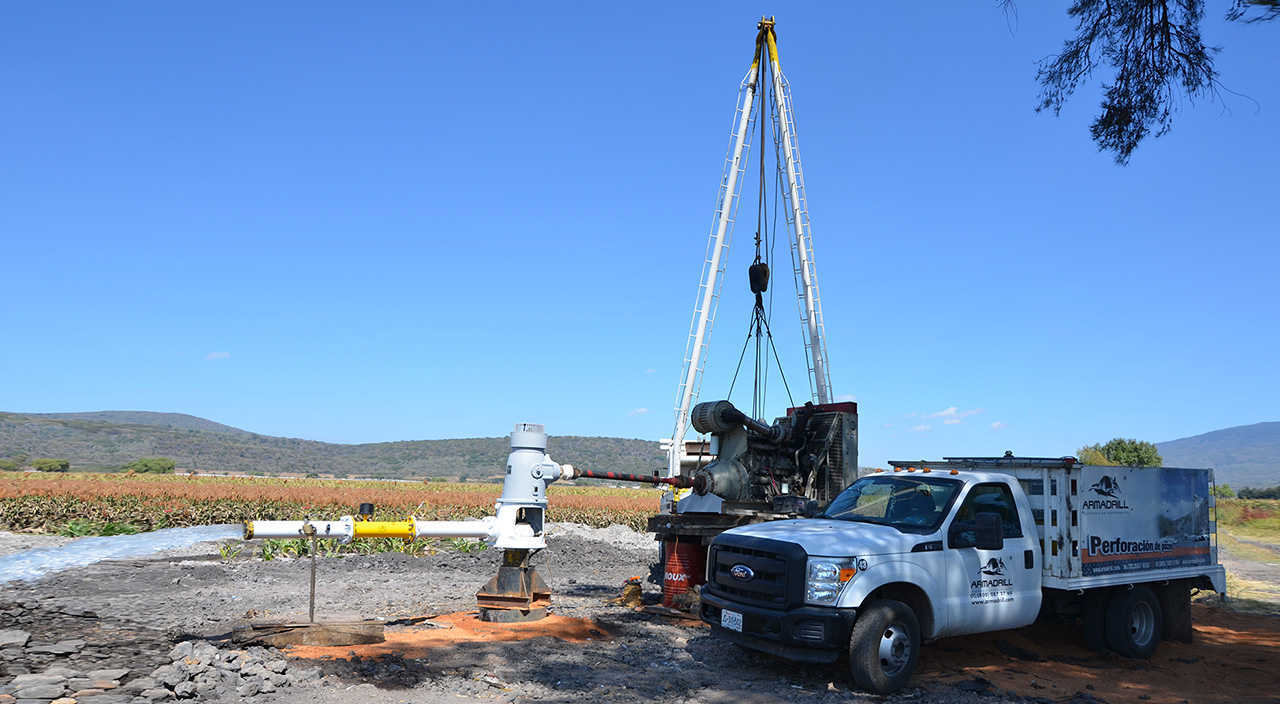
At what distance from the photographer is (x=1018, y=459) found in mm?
10203

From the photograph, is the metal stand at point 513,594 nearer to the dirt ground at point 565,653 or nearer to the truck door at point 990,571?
the dirt ground at point 565,653

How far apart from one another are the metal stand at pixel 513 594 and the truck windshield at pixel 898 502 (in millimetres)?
4051

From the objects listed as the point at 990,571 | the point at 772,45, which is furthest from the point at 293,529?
the point at 772,45

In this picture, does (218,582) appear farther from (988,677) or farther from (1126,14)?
(1126,14)

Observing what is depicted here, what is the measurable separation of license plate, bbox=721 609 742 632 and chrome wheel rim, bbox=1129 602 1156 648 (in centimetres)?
519

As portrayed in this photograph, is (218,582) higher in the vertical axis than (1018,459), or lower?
lower

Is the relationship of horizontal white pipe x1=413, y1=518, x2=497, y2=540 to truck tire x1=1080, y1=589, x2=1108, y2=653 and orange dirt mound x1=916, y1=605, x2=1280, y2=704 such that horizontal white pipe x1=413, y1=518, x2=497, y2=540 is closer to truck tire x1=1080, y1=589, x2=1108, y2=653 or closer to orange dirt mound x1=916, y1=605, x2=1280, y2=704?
orange dirt mound x1=916, y1=605, x2=1280, y2=704

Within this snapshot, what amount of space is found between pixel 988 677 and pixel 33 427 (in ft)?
548

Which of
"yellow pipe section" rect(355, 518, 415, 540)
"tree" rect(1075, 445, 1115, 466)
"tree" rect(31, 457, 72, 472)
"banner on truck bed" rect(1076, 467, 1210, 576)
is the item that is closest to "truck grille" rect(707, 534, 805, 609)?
"banner on truck bed" rect(1076, 467, 1210, 576)

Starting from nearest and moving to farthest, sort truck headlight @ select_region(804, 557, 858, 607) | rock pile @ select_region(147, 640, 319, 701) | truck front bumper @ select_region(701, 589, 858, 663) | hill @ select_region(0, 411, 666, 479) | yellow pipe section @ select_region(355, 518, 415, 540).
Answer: rock pile @ select_region(147, 640, 319, 701) < truck front bumper @ select_region(701, 589, 858, 663) < truck headlight @ select_region(804, 557, 858, 607) < yellow pipe section @ select_region(355, 518, 415, 540) < hill @ select_region(0, 411, 666, 479)

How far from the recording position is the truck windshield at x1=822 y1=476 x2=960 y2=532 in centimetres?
906

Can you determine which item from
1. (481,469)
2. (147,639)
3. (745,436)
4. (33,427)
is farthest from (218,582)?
(33,427)

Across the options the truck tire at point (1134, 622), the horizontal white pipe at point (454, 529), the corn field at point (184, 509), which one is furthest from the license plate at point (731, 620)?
the corn field at point (184, 509)

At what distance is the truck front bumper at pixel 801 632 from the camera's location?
793 centimetres
